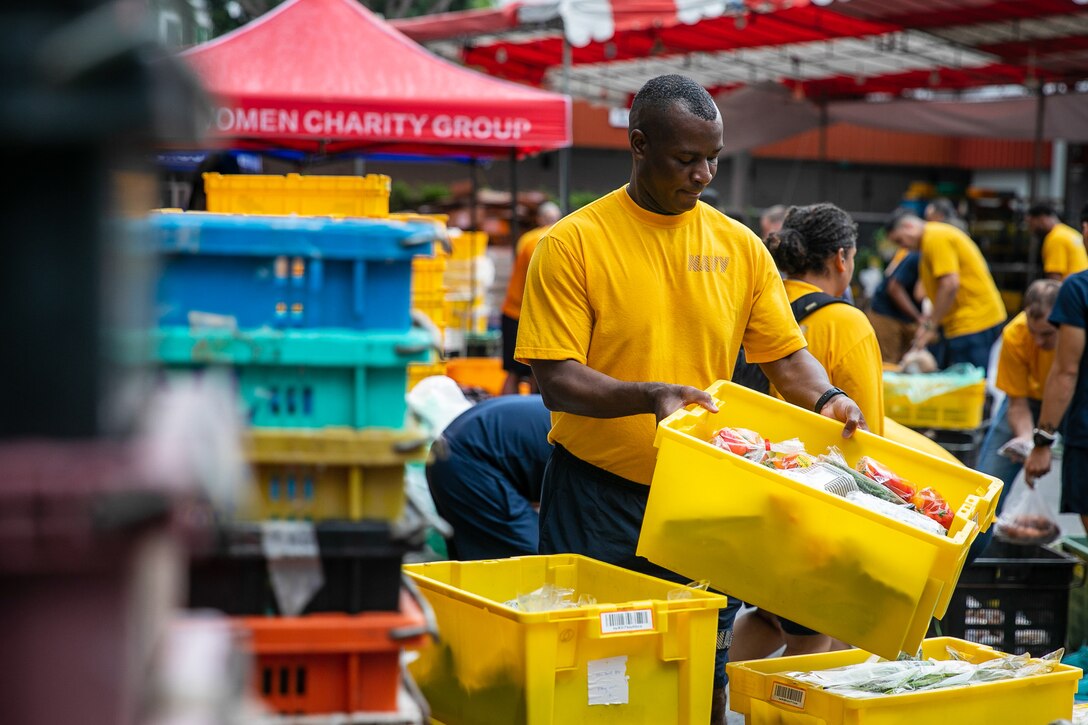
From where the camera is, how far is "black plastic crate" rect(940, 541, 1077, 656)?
507 centimetres

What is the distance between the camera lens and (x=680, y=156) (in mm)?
3426

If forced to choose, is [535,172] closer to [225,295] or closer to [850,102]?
[850,102]

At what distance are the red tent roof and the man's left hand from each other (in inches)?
179

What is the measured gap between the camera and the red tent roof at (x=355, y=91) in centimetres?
746

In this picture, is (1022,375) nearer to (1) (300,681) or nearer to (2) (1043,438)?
(2) (1043,438)

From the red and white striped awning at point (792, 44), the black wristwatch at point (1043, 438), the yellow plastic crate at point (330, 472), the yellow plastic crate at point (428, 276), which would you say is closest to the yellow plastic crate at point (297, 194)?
the yellow plastic crate at point (428, 276)

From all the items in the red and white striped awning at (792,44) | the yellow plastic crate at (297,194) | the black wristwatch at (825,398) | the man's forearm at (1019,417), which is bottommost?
the man's forearm at (1019,417)

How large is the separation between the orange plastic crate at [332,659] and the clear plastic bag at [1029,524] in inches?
180

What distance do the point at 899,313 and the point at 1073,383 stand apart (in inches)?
238

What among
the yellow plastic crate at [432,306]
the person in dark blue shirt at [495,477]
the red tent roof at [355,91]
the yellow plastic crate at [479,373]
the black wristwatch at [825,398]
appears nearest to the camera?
the black wristwatch at [825,398]

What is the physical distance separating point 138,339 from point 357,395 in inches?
34.0

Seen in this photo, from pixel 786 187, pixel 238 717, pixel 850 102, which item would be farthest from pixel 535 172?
pixel 238 717

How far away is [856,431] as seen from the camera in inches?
138

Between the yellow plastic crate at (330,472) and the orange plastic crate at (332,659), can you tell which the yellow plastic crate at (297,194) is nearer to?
the yellow plastic crate at (330,472)
